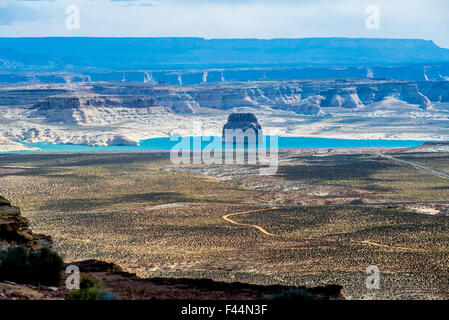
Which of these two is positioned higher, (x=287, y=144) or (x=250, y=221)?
(x=250, y=221)

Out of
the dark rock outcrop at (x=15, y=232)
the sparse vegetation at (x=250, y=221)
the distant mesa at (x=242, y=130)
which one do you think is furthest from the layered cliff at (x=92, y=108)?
the dark rock outcrop at (x=15, y=232)

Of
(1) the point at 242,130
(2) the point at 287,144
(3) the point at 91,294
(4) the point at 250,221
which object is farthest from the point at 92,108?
(3) the point at 91,294

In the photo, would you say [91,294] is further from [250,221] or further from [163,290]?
[250,221]

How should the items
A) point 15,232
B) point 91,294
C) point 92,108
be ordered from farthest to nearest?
point 92,108 → point 15,232 → point 91,294

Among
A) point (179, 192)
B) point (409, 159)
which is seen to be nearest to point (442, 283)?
point (179, 192)

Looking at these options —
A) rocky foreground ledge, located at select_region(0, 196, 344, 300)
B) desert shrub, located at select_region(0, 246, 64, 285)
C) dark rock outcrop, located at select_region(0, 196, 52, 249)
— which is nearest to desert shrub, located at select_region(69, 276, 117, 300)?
rocky foreground ledge, located at select_region(0, 196, 344, 300)

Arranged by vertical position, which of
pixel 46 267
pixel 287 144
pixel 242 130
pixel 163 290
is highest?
pixel 46 267

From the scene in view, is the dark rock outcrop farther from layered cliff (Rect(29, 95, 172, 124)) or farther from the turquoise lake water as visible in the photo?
layered cliff (Rect(29, 95, 172, 124))
